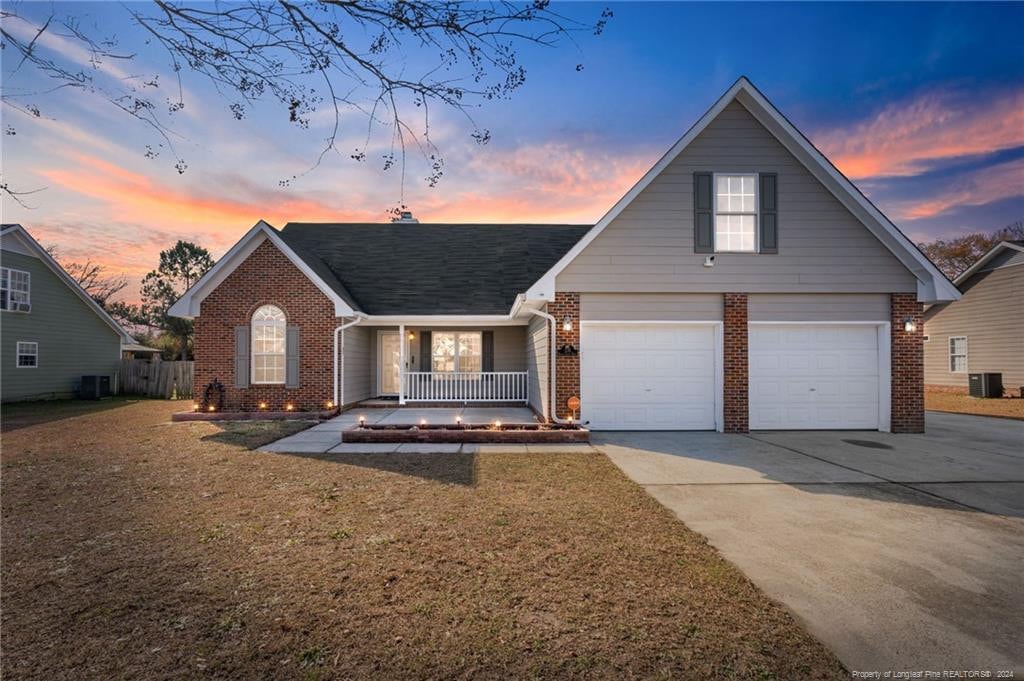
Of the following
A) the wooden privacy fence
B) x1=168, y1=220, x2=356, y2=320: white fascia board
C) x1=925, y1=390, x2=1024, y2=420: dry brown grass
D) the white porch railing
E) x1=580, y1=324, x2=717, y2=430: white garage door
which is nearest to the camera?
x1=580, y1=324, x2=717, y2=430: white garage door

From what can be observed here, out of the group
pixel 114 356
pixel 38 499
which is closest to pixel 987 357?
pixel 38 499

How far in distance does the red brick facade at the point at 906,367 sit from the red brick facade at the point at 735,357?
3480 millimetres

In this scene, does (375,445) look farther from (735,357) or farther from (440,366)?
(735,357)

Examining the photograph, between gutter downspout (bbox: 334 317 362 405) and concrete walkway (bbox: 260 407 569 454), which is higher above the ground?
gutter downspout (bbox: 334 317 362 405)

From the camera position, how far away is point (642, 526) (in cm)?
449

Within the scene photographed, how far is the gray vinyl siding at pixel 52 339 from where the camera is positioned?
53.9 ft

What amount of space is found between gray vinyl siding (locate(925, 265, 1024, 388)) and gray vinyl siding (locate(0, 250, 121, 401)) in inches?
1470

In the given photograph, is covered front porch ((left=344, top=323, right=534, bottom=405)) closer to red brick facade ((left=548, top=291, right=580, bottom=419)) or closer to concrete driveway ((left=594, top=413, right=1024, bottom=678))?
red brick facade ((left=548, top=291, right=580, bottom=419))

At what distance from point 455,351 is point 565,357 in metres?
6.62

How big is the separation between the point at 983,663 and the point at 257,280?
47.5 ft

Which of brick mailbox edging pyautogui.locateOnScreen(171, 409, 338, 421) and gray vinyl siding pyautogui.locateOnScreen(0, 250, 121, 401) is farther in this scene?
gray vinyl siding pyautogui.locateOnScreen(0, 250, 121, 401)

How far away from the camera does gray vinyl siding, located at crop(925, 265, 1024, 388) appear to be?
57.9 ft

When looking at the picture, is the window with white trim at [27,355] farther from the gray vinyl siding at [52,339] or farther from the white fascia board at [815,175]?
the white fascia board at [815,175]

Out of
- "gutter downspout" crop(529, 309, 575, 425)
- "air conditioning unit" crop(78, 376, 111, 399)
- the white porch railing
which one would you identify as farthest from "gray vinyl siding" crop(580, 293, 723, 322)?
"air conditioning unit" crop(78, 376, 111, 399)
